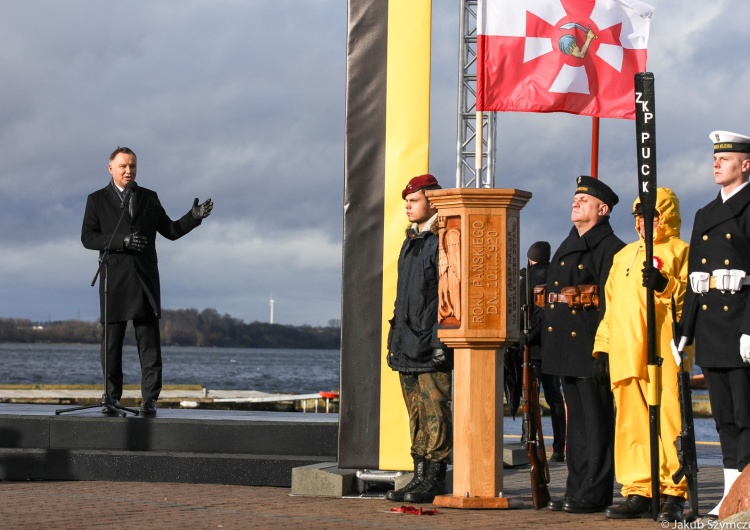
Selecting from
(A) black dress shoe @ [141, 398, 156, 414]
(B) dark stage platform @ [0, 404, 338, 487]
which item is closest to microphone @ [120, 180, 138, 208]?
(A) black dress shoe @ [141, 398, 156, 414]

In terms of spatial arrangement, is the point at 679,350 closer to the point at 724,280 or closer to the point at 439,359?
the point at 724,280

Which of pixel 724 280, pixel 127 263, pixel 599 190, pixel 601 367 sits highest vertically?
pixel 599 190

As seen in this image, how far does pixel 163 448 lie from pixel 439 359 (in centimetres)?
293

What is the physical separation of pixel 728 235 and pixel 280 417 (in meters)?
4.76

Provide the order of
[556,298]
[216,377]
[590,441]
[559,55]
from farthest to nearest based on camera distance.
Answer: [216,377]
[559,55]
[556,298]
[590,441]

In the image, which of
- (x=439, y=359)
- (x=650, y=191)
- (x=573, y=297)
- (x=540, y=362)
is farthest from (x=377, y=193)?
(x=540, y=362)

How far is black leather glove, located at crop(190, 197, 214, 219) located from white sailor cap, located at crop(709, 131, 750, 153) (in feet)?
14.9

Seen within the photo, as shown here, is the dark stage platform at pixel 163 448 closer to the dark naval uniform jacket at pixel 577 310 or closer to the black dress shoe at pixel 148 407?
the black dress shoe at pixel 148 407

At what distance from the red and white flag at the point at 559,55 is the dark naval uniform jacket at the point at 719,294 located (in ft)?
12.5

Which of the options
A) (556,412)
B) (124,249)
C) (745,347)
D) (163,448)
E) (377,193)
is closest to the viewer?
(745,347)

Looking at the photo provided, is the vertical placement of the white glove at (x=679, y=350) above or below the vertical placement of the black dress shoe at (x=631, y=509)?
above

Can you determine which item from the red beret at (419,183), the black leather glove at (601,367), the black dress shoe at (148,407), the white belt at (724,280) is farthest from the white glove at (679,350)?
the black dress shoe at (148,407)

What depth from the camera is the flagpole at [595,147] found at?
10133mm

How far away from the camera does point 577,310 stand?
829cm
